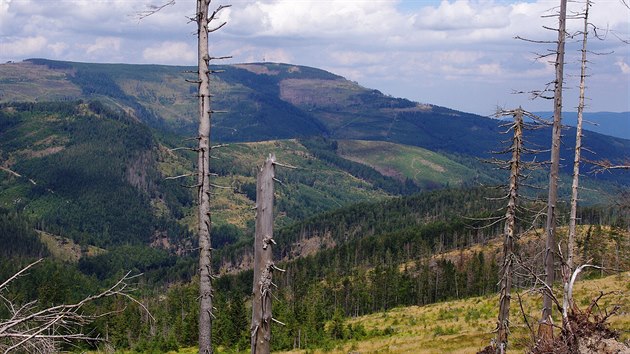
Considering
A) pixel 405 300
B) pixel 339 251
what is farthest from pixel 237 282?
pixel 405 300

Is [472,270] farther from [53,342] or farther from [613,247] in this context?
[53,342]

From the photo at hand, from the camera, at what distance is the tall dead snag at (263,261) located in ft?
36.5

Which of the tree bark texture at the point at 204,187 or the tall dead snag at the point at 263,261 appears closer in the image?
the tall dead snag at the point at 263,261

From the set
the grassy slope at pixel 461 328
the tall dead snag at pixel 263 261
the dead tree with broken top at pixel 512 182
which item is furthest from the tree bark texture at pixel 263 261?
the dead tree with broken top at pixel 512 182

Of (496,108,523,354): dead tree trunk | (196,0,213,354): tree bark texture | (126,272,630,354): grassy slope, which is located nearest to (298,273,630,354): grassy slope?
(126,272,630,354): grassy slope

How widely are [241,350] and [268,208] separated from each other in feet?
195

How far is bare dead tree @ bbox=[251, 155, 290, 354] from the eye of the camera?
11.1 m

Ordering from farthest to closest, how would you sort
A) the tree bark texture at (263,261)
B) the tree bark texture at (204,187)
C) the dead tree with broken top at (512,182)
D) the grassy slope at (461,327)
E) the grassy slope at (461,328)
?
the grassy slope at (461,327)
the grassy slope at (461,328)
the dead tree with broken top at (512,182)
the tree bark texture at (204,187)
the tree bark texture at (263,261)

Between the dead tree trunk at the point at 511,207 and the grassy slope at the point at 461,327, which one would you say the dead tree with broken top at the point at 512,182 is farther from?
the grassy slope at the point at 461,327

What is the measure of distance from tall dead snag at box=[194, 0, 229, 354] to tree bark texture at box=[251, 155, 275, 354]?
11.7ft

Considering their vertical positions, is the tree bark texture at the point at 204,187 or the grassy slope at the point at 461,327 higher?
the tree bark texture at the point at 204,187

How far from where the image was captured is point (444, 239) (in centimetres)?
17175

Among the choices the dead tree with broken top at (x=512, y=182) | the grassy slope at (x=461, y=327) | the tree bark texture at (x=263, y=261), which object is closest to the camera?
the tree bark texture at (x=263, y=261)

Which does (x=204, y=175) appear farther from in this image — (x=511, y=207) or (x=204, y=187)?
(x=511, y=207)
